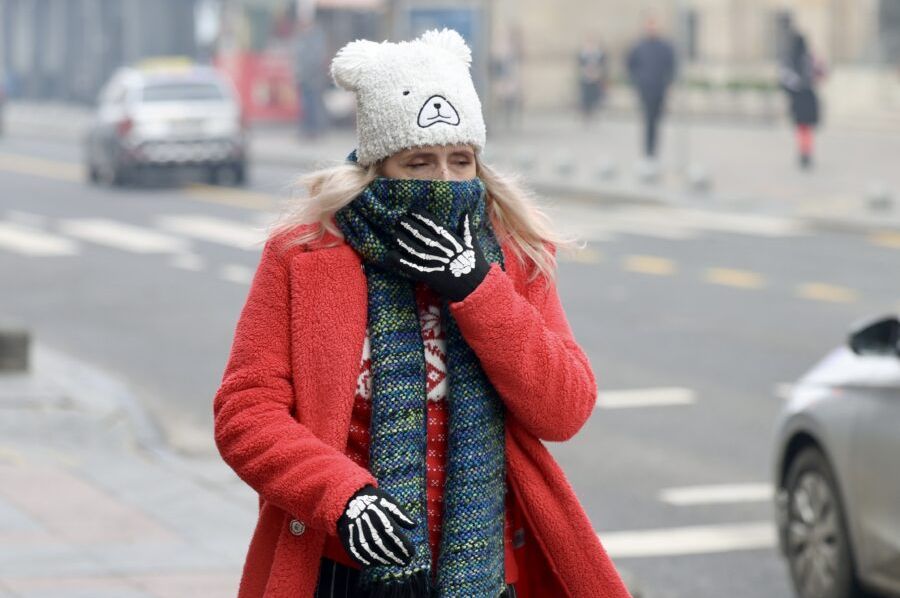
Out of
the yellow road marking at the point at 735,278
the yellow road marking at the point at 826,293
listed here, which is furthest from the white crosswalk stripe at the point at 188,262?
the yellow road marking at the point at 826,293

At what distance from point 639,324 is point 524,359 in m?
11.2

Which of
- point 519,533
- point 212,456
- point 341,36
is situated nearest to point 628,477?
point 212,456

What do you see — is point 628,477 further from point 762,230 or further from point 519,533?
point 762,230

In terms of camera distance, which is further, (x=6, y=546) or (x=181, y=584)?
(x=6, y=546)

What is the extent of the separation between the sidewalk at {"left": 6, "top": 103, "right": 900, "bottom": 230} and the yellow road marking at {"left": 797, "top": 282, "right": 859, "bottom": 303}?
102 inches

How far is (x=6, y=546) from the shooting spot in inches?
279

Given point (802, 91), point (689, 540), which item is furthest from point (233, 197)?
point (689, 540)

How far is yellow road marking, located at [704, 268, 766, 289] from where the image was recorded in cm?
1662

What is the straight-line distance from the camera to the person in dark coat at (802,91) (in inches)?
1059

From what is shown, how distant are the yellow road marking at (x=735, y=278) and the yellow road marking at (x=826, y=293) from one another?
44 cm

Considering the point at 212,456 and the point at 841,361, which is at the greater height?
the point at 841,361

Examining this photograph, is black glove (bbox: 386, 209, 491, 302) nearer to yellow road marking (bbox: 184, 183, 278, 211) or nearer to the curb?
the curb

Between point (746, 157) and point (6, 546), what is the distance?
80.4 ft

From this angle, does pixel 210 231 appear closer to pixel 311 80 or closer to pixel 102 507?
pixel 102 507
